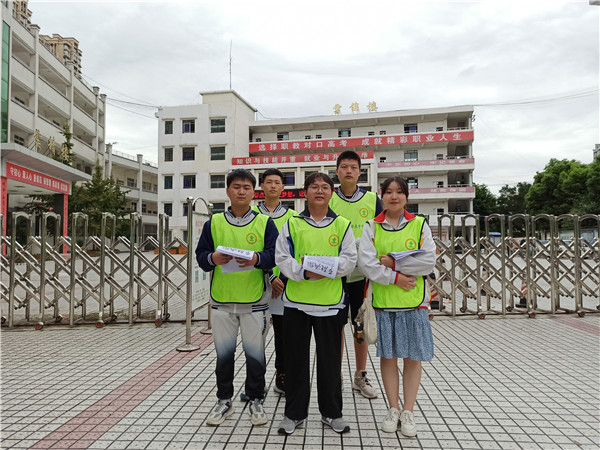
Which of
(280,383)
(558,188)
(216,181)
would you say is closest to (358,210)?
(280,383)

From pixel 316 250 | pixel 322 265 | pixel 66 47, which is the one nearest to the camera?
pixel 322 265

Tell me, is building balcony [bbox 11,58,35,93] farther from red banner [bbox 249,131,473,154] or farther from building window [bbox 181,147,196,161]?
red banner [bbox 249,131,473,154]

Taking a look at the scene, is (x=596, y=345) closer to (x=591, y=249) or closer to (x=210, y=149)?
(x=591, y=249)

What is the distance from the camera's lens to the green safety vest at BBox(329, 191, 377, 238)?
3.27m

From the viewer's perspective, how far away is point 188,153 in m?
35.2

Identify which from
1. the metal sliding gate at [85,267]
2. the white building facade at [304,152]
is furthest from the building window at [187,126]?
the metal sliding gate at [85,267]

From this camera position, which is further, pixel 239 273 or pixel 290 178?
pixel 290 178

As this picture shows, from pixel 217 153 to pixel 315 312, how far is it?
33.6 meters

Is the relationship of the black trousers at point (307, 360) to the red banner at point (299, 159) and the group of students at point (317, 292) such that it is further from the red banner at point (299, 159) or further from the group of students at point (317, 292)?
the red banner at point (299, 159)

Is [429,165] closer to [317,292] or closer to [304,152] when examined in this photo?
[304,152]

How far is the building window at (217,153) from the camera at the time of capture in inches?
1358

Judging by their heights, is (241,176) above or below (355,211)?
above

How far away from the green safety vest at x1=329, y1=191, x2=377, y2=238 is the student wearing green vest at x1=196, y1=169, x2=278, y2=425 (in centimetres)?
69

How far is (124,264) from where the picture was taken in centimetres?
605
